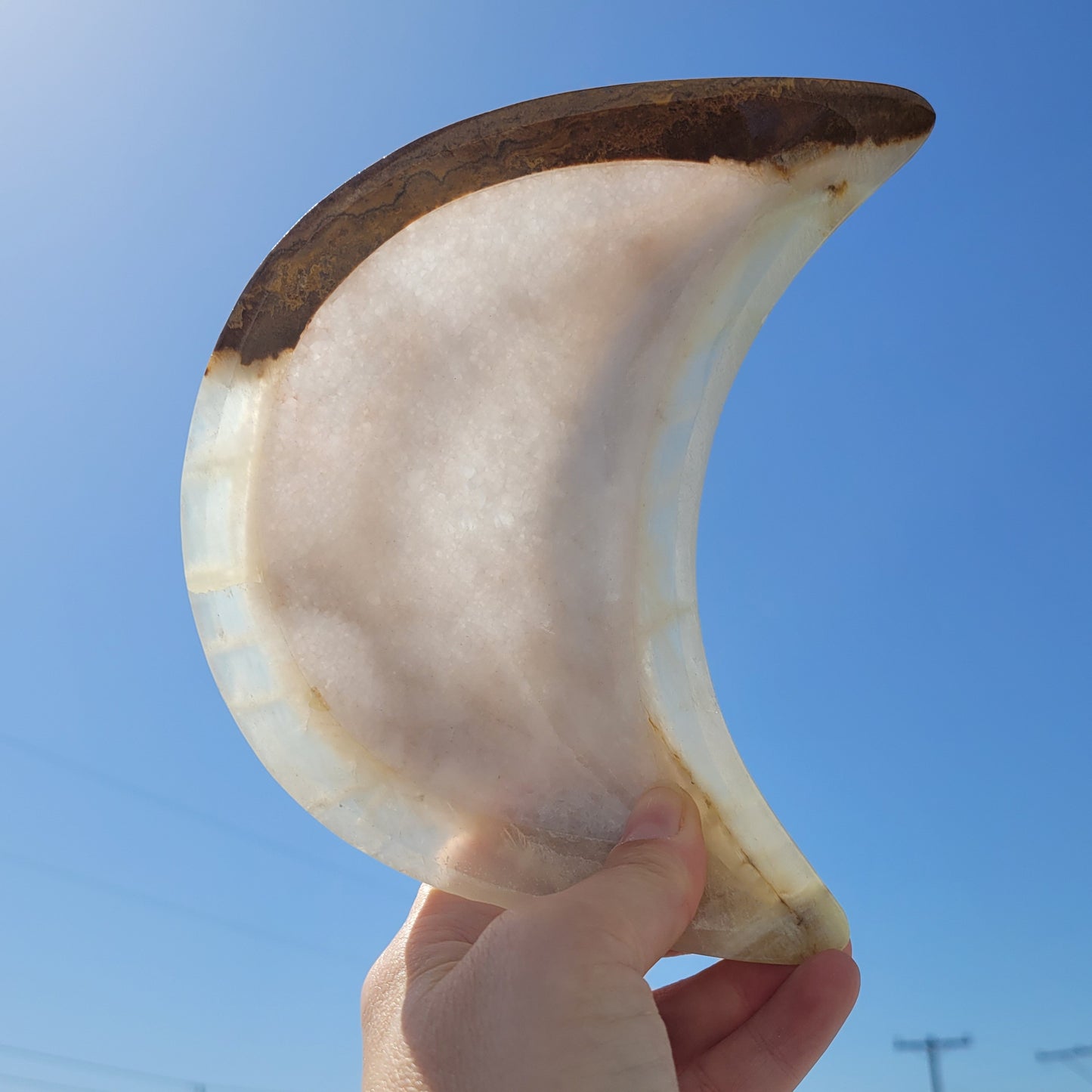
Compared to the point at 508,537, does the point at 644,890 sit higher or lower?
lower

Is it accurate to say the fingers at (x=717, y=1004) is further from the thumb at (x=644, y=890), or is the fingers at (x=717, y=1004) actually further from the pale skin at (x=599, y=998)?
the thumb at (x=644, y=890)

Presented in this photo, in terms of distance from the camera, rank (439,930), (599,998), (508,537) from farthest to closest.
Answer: (439,930), (508,537), (599,998)

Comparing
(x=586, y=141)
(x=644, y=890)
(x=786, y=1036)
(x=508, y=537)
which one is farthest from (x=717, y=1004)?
(x=586, y=141)

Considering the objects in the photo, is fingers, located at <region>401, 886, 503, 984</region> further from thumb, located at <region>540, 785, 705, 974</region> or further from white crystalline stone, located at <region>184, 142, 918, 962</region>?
thumb, located at <region>540, 785, 705, 974</region>

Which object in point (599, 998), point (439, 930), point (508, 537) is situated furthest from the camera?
point (439, 930)

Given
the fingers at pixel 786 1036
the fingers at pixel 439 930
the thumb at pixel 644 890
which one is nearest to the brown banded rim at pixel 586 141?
the thumb at pixel 644 890

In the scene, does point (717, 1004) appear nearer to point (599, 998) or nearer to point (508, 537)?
point (599, 998)

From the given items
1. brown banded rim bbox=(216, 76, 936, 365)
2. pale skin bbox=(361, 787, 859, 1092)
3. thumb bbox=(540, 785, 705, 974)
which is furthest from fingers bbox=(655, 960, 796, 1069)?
brown banded rim bbox=(216, 76, 936, 365)
